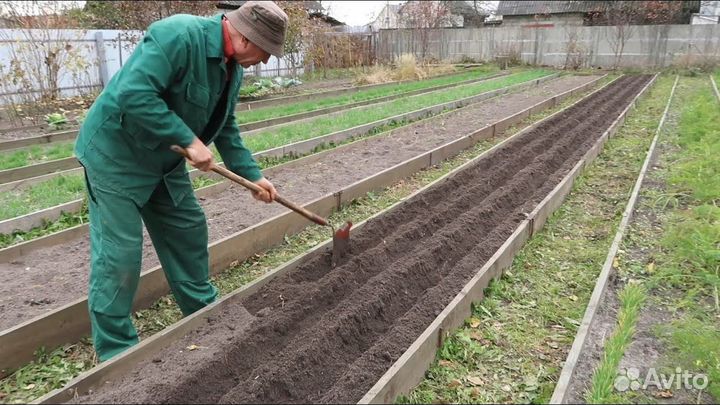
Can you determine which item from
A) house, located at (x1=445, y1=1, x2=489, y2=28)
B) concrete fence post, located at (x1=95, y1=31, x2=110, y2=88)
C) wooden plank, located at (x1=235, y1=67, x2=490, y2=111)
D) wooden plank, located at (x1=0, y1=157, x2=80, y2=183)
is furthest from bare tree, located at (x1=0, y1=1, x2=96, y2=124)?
house, located at (x1=445, y1=1, x2=489, y2=28)

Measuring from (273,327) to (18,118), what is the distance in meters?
Result: 9.65

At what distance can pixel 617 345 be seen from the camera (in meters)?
2.88

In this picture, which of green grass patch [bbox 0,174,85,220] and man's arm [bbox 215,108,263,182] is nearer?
man's arm [bbox 215,108,263,182]

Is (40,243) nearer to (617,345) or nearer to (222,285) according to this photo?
(222,285)

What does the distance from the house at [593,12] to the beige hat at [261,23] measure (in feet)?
79.5

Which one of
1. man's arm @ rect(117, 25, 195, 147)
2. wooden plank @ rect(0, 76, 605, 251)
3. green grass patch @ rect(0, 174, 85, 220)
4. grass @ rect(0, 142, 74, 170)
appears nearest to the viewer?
man's arm @ rect(117, 25, 195, 147)

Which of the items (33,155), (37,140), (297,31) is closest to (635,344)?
(33,155)

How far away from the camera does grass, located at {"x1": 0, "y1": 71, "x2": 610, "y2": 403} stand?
282 cm

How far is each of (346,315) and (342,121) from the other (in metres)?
6.59

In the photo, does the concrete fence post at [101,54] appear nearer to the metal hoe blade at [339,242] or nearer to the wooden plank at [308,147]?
the wooden plank at [308,147]

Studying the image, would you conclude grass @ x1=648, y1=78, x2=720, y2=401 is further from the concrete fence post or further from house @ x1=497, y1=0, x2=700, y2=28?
house @ x1=497, y1=0, x2=700, y2=28

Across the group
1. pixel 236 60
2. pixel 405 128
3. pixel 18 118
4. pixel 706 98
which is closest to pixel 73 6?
pixel 18 118

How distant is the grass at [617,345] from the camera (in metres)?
2.57

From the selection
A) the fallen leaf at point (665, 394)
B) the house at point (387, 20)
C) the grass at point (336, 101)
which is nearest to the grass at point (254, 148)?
the grass at point (336, 101)
